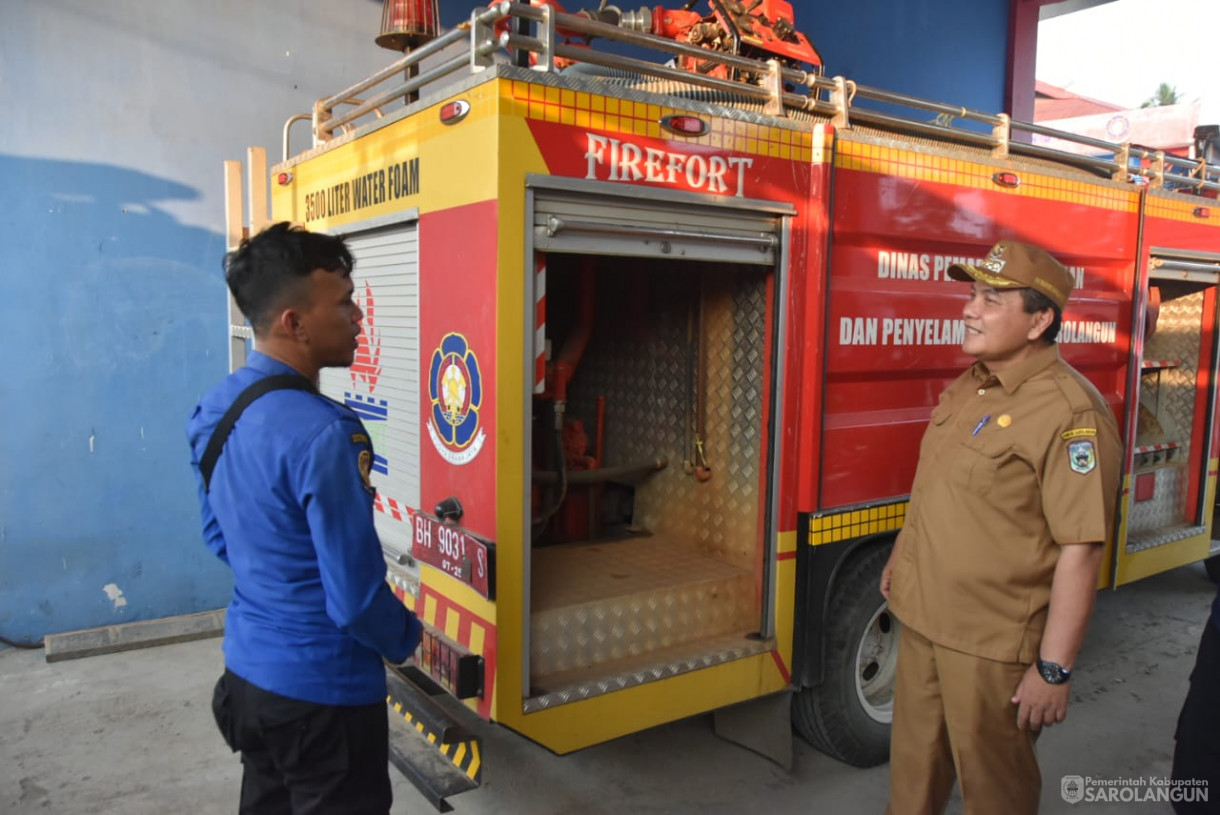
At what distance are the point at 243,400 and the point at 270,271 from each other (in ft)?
0.92

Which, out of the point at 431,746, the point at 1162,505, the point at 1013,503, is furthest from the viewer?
the point at 1162,505

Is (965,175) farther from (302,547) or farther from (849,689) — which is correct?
(302,547)

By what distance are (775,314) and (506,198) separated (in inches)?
46.6

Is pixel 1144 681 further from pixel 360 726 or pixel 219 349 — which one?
pixel 219 349

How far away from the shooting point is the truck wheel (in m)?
3.54

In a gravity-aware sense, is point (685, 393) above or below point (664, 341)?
below

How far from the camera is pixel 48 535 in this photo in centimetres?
479

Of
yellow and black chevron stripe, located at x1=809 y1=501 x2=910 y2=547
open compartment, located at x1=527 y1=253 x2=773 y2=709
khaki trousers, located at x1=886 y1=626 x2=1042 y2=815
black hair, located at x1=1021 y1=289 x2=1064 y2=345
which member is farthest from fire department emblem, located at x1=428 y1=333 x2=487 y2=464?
black hair, located at x1=1021 y1=289 x2=1064 y2=345

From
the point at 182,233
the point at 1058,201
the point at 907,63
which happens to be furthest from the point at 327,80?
the point at 907,63

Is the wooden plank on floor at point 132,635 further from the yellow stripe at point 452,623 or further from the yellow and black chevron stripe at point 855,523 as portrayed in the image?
the yellow and black chevron stripe at point 855,523

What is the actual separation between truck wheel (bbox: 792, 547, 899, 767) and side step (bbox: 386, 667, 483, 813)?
149 centimetres

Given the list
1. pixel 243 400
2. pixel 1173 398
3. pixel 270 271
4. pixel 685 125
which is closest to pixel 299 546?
pixel 243 400

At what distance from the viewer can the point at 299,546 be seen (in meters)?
1.81

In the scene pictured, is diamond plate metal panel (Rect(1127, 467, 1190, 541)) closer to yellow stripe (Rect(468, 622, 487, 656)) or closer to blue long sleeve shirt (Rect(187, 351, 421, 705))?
yellow stripe (Rect(468, 622, 487, 656))
